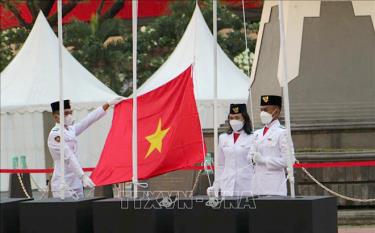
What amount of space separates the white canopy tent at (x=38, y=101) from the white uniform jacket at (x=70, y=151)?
1498cm

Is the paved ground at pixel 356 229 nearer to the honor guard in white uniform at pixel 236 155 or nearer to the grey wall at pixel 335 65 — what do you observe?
the grey wall at pixel 335 65

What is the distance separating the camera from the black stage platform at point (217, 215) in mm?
9297

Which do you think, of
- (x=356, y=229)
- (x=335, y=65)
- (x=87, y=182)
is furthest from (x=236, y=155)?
(x=335, y=65)

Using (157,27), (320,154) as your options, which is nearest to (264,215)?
(320,154)

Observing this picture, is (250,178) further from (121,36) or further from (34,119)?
(121,36)

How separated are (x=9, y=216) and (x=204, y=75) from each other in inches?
708

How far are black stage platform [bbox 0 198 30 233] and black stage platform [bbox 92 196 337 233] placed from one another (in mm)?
821

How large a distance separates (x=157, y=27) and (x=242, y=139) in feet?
86.2

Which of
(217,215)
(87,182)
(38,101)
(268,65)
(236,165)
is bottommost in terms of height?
(217,215)

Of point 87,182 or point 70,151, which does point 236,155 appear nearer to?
point 87,182

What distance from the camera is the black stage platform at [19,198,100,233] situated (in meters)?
9.76

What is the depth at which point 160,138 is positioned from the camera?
10703 millimetres

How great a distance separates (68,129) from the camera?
12.0 metres

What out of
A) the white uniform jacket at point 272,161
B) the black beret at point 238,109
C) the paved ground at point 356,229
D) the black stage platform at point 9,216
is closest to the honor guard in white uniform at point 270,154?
the white uniform jacket at point 272,161
